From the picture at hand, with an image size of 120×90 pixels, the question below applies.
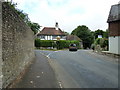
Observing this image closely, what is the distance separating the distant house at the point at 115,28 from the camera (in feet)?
69.3

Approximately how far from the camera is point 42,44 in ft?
145

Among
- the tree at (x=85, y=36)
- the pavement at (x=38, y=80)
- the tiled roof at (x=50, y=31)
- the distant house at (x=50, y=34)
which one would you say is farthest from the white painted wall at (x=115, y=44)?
the tree at (x=85, y=36)

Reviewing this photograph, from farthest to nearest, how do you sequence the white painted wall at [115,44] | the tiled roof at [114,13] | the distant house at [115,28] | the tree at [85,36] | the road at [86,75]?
1. the tree at [85,36]
2. the tiled roof at [114,13]
3. the distant house at [115,28]
4. the white painted wall at [115,44]
5. the road at [86,75]

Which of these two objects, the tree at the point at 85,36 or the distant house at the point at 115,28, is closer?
the distant house at the point at 115,28

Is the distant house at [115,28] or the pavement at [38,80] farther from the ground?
the distant house at [115,28]

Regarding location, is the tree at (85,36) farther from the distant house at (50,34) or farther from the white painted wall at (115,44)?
the white painted wall at (115,44)

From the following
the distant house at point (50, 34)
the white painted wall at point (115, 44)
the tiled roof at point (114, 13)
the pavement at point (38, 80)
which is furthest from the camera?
the distant house at point (50, 34)

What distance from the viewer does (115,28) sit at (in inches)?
856

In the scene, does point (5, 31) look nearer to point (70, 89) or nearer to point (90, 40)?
point (70, 89)

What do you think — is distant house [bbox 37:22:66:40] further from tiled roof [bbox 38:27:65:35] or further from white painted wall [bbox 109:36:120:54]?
white painted wall [bbox 109:36:120:54]

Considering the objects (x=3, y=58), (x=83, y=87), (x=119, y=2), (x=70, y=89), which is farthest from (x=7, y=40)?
(x=119, y=2)

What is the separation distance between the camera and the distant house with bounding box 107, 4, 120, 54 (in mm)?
21109

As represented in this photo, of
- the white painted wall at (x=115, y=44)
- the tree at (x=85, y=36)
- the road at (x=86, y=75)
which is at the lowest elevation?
the road at (x=86, y=75)

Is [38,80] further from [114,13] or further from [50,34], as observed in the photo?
[50,34]
